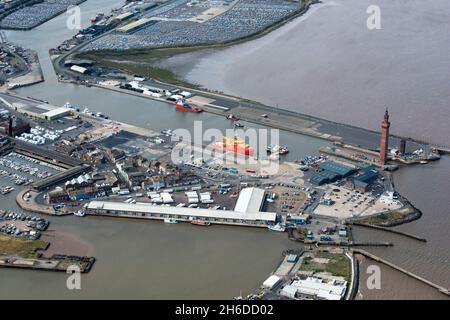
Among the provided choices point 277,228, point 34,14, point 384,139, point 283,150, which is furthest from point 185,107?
point 34,14

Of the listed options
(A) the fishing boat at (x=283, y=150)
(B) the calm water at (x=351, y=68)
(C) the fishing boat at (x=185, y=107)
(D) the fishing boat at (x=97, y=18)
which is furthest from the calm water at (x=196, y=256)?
(D) the fishing boat at (x=97, y=18)

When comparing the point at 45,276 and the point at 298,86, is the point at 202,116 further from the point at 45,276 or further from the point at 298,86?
the point at 45,276

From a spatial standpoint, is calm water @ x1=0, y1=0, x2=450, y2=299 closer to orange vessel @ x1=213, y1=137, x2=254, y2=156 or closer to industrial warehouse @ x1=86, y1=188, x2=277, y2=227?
industrial warehouse @ x1=86, y1=188, x2=277, y2=227

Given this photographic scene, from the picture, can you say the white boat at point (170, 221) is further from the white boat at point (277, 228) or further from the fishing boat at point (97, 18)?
the fishing boat at point (97, 18)

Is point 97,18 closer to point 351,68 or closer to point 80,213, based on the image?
point 351,68

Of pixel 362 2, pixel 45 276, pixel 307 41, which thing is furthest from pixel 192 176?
pixel 362 2

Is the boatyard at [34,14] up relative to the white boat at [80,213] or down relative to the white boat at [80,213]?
up
